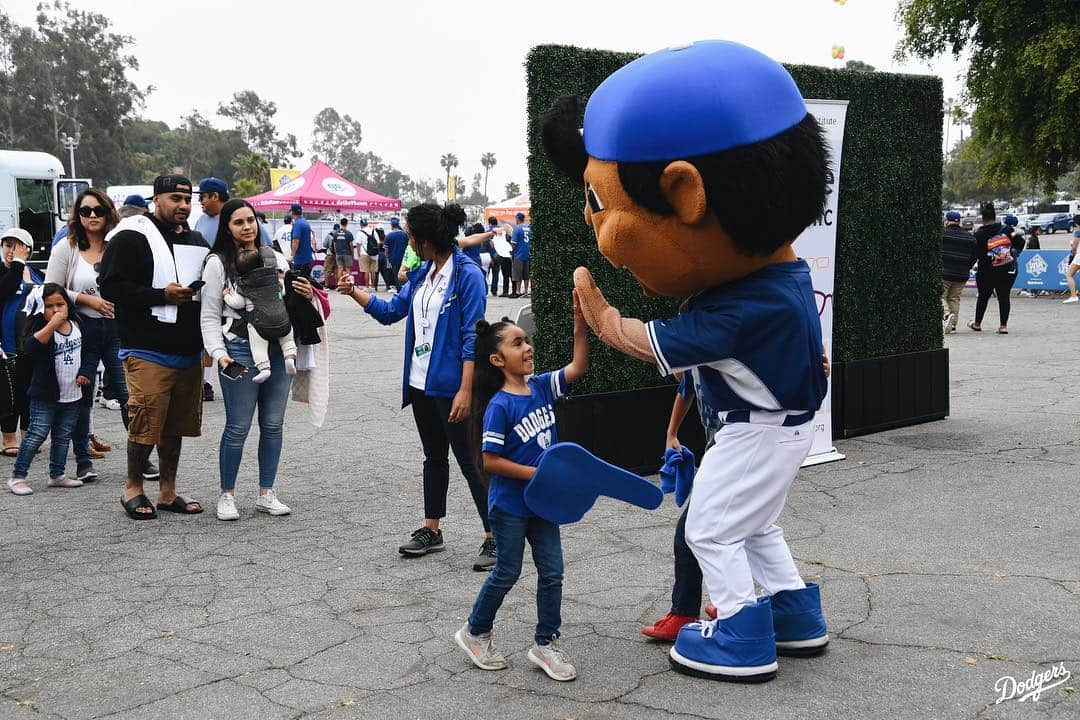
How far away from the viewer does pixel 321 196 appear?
95.2 feet

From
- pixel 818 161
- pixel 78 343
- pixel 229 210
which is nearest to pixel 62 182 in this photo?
pixel 78 343

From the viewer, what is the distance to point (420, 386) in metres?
5.32

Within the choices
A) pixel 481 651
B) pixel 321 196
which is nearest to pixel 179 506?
pixel 481 651

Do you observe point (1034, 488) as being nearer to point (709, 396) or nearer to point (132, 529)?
point (709, 396)

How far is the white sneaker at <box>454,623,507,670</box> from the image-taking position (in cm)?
384

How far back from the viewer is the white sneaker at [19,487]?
6809mm

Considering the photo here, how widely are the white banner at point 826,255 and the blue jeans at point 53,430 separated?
4.99 metres

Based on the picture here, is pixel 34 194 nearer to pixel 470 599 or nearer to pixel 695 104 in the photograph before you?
pixel 470 599

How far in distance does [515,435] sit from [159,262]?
314 cm

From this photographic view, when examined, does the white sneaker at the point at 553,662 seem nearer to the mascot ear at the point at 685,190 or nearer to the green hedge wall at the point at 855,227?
the mascot ear at the point at 685,190

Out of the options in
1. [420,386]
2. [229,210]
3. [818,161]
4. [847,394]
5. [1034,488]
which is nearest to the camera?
[818,161]

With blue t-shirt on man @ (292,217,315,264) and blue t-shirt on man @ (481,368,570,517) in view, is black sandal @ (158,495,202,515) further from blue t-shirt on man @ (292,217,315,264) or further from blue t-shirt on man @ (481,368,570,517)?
blue t-shirt on man @ (292,217,315,264)

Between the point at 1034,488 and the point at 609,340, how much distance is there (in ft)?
12.9

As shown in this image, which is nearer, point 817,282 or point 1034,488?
point 1034,488
